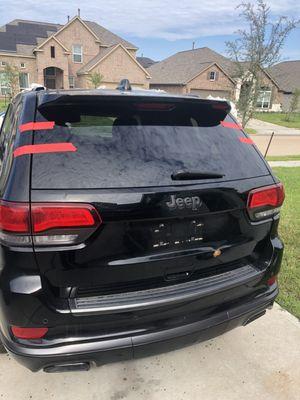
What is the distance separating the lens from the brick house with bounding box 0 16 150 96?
36819 mm

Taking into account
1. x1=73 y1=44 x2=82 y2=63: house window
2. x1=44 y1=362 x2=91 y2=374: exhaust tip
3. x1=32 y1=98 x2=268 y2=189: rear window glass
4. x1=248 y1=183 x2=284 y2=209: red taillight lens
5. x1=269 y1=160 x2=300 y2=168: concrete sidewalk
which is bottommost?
x1=269 y1=160 x2=300 y2=168: concrete sidewalk

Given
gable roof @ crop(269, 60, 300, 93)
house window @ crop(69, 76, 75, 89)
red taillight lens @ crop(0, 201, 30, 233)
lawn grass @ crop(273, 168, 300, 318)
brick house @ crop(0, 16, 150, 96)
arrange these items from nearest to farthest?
red taillight lens @ crop(0, 201, 30, 233)
lawn grass @ crop(273, 168, 300, 318)
brick house @ crop(0, 16, 150, 96)
house window @ crop(69, 76, 75, 89)
gable roof @ crop(269, 60, 300, 93)

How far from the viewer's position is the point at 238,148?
7.72 feet

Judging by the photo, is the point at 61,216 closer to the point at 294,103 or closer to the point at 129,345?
the point at 129,345

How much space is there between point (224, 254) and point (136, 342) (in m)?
0.72

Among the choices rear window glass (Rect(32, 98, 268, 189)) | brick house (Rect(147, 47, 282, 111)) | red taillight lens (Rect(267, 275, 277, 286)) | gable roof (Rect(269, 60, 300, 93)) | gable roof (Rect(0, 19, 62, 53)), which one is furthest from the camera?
gable roof (Rect(269, 60, 300, 93))

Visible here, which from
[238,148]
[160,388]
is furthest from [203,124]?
[160,388]

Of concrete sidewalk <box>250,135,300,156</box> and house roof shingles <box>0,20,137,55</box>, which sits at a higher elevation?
house roof shingles <box>0,20,137,55</box>

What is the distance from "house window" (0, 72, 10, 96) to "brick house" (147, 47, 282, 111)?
16.0 metres

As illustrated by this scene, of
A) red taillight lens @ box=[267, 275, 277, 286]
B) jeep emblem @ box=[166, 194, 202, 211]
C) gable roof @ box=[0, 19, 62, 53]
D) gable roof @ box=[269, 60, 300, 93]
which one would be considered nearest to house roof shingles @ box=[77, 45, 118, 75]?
gable roof @ box=[0, 19, 62, 53]

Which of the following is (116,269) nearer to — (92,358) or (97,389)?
(92,358)

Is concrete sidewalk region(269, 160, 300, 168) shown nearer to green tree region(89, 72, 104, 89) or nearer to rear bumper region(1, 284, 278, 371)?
rear bumper region(1, 284, 278, 371)

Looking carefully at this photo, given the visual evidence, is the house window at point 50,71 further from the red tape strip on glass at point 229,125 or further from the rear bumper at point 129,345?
the rear bumper at point 129,345

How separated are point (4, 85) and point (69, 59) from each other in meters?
7.19
